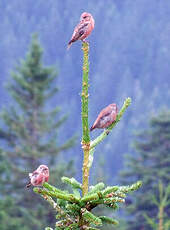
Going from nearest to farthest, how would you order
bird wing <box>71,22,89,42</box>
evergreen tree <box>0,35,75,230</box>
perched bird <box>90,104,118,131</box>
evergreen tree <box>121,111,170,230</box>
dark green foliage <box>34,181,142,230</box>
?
dark green foliage <box>34,181,142,230</box>
perched bird <box>90,104,118,131</box>
bird wing <box>71,22,89,42</box>
evergreen tree <box>0,35,75,230</box>
evergreen tree <box>121,111,170,230</box>

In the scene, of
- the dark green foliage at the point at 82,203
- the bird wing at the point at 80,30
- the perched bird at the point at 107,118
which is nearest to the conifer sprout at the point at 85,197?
the dark green foliage at the point at 82,203

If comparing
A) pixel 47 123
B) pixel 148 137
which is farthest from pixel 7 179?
pixel 148 137

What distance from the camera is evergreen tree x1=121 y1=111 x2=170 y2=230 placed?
3997 cm

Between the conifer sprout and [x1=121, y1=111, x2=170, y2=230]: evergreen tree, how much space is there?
36.9 m

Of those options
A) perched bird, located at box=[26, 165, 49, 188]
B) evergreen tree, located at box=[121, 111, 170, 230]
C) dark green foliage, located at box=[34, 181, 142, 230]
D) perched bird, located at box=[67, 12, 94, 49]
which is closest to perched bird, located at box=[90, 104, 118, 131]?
dark green foliage, located at box=[34, 181, 142, 230]

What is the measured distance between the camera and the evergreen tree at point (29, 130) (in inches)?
1358

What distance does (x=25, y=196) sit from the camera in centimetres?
3478

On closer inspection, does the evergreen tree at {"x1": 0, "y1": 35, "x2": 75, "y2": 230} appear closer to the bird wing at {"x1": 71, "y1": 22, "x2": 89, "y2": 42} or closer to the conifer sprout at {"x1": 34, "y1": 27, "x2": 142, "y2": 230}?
the bird wing at {"x1": 71, "y1": 22, "x2": 89, "y2": 42}

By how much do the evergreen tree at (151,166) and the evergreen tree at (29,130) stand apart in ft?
22.5

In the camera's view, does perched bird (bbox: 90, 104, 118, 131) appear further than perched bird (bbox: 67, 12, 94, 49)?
No

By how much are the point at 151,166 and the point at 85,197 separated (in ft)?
137

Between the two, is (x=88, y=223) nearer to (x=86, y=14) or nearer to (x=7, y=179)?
(x=86, y=14)

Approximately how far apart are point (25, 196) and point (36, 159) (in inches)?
98.3

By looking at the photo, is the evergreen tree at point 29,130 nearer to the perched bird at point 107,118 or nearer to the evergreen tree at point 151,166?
the evergreen tree at point 151,166
